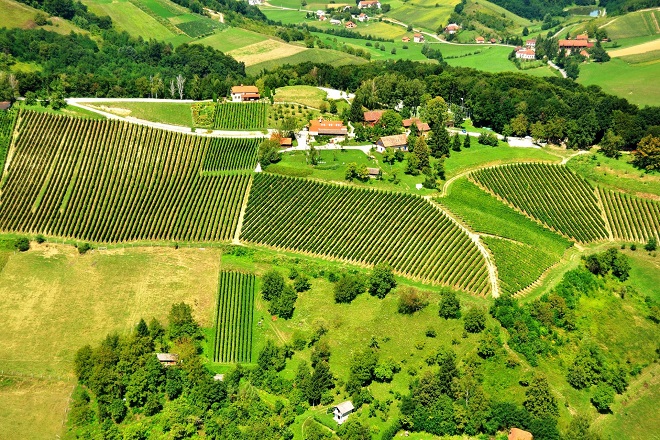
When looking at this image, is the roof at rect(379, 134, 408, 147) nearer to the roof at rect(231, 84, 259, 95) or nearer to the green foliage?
the roof at rect(231, 84, 259, 95)

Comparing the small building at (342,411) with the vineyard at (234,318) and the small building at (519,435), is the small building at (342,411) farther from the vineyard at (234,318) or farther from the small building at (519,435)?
the small building at (519,435)

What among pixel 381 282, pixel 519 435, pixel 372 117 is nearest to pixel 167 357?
pixel 381 282

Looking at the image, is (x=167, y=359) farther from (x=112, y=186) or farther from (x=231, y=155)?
(x=231, y=155)

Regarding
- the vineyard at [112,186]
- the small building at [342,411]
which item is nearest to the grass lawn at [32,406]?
the vineyard at [112,186]

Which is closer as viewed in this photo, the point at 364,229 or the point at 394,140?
the point at 364,229

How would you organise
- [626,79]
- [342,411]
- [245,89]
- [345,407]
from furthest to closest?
[626,79], [245,89], [345,407], [342,411]
